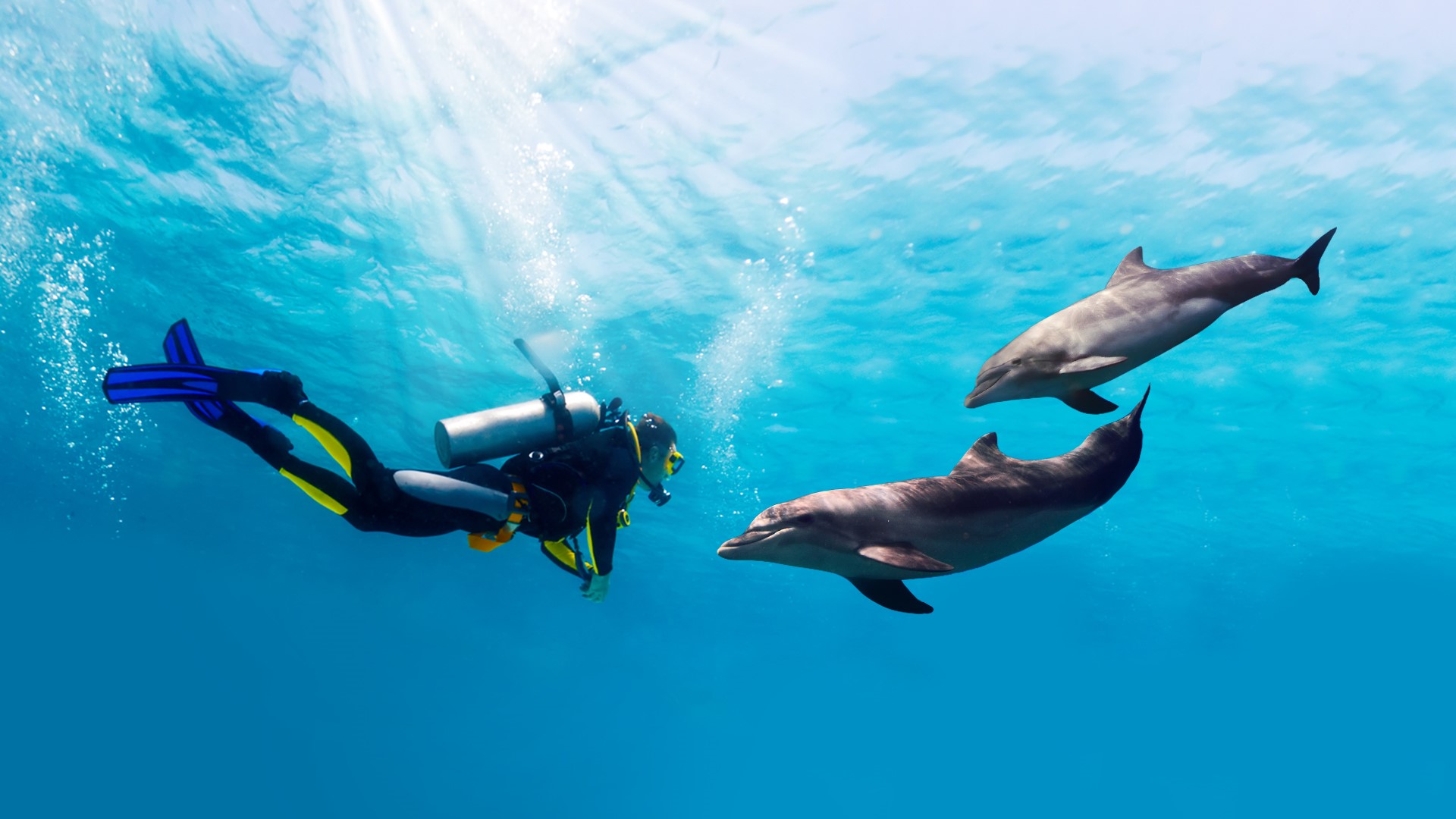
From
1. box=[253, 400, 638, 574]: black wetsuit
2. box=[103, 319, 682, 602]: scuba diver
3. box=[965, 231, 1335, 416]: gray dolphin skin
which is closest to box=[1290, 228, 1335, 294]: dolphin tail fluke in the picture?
box=[965, 231, 1335, 416]: gray dolphin skin

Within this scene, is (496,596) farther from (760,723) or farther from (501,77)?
(760,723)

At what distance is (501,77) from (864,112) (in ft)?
17.9

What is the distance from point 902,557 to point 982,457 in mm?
634

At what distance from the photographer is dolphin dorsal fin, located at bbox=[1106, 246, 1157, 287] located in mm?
2164

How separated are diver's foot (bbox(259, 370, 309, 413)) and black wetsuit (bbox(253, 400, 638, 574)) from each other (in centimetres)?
6

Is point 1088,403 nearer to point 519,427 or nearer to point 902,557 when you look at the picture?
point 902,557

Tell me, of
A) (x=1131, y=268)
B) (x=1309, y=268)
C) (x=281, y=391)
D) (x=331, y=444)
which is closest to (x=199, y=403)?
(x=281, y=391)

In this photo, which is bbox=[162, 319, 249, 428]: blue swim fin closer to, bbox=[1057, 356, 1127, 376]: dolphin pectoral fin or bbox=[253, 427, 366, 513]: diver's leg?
bbox=[253, 427, 366, 513]: diver's leg

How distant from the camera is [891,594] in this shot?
2357 mm

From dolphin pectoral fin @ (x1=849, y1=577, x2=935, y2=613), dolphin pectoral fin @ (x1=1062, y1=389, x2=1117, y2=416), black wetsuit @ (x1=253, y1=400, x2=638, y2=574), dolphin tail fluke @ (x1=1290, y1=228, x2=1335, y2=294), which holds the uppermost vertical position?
black wetsuit @ (x1=253, y1=400, x2=638, y2=574)

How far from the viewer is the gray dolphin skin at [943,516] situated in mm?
2242

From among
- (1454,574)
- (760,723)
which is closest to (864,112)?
(1454,574)

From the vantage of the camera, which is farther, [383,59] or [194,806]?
[194,806]

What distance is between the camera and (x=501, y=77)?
1062 centimetres
